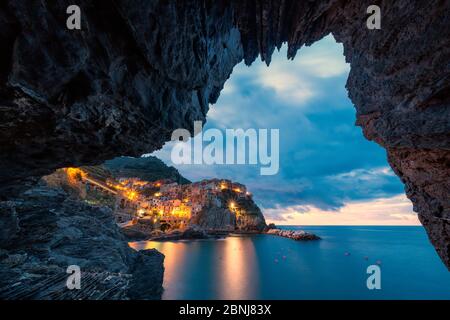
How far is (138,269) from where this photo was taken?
60.1 feet

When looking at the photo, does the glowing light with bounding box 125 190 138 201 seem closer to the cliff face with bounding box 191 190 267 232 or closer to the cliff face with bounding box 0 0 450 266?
the cliff face with bounding box 191 190 267 232

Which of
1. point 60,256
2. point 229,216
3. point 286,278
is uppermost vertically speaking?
point 60,256

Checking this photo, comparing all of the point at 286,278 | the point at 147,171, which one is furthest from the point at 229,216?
the point at 147,171

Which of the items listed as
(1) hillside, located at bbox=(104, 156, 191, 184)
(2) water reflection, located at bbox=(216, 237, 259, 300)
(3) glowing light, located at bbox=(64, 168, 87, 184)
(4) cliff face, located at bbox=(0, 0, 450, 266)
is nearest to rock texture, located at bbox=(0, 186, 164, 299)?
(4) cliff face, located at bbox=(0, 0, 450, 266)

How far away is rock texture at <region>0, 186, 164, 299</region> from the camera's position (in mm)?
7727

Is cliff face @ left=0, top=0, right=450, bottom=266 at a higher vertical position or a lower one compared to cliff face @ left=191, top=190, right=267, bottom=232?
higher

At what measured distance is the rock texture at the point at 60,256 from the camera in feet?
25.3

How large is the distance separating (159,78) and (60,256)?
1136cm

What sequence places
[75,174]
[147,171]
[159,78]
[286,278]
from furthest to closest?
[147,171] < [75,174] < [286,278] < [159,78]

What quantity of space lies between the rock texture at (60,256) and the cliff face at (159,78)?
148 inches

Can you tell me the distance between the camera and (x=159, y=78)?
30.9 ft

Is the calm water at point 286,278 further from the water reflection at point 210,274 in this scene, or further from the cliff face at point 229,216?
the cliff face at point 229,216

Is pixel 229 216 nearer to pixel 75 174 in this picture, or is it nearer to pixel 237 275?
pixel 237 275

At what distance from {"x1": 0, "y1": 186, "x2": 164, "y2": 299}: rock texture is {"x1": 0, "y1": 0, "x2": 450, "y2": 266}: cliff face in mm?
3755
